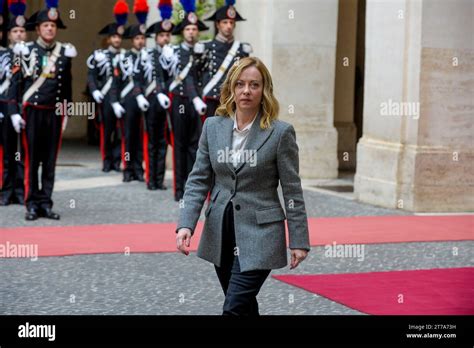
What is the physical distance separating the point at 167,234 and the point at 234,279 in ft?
20.6

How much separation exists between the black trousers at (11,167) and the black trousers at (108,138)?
4631 millimetres

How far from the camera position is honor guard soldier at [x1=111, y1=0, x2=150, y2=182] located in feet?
60.3

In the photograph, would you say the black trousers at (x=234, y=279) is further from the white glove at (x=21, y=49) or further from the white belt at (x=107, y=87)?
the white belt at (x=107, y=87)

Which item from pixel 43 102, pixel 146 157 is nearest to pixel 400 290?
pixel 43 102

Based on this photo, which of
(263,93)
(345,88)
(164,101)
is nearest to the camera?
(263,93)

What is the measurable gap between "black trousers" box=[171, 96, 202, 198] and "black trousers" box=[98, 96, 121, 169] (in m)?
4.44

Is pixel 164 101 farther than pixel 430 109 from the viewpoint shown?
Yes

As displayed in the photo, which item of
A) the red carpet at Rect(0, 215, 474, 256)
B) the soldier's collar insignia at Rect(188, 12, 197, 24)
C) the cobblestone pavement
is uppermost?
the soldier's collar insignia at Rect(188, 12, 197, 24)

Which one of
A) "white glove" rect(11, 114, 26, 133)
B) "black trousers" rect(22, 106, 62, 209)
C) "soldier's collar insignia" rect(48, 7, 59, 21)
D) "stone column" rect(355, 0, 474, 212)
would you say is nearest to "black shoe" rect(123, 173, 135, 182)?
"stone column" rect(355, 0, 474, 212)

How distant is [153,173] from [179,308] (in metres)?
8.30

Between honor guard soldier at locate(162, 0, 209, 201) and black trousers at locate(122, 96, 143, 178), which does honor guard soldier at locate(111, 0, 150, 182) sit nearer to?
black trousers at locate(122, 96, 143, 178)

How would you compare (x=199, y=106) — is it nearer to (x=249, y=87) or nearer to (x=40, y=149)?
(x=40, y=149)

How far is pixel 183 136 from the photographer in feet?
51.5
